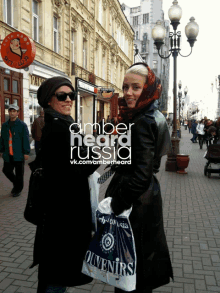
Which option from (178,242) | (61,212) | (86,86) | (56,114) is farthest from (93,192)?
(86,86)

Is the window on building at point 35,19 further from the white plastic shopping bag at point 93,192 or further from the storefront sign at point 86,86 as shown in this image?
the white plastic shopping bag at point 93,192

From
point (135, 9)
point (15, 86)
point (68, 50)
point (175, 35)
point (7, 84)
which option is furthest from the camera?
point (135, 9)

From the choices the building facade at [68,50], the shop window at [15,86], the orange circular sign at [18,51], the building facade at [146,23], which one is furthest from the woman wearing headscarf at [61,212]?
the building facade at [146,23]

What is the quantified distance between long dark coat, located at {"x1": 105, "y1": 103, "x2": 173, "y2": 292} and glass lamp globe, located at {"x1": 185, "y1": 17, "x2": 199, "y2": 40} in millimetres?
9797

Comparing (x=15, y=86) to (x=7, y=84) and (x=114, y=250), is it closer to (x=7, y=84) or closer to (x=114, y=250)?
(x=7, y=84)

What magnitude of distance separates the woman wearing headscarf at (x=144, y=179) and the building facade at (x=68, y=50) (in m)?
10.9

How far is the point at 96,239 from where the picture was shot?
1900mm

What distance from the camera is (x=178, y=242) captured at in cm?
409

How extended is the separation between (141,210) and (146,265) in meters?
0.36

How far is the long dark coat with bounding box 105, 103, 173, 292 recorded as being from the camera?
5.83 feet

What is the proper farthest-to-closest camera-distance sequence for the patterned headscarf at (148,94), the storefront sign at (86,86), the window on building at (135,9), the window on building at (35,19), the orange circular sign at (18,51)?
the window on building at (135,9) → the storefront sign at (86,86) → the window on building at (35,19) → the orange circular sign at (18,51) → the patterned headscarf at (148,94)

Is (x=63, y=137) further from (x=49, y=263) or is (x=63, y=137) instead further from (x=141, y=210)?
(x=49, y=263)

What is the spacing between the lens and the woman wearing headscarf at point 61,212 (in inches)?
76.7

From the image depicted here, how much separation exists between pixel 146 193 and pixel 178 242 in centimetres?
252
